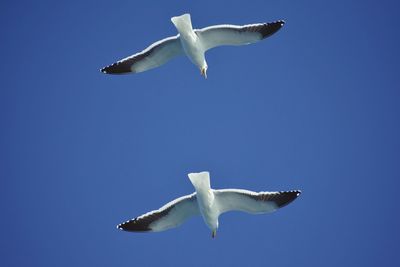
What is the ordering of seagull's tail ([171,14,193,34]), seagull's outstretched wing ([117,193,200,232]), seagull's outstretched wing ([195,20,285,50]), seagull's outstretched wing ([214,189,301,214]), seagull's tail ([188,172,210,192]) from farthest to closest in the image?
seagull's outstretched wing ([195,20,285,50]) → seagull's tail ([171,14,193,34]) → seagull's outstretched wing ([117,193,200,232]) → seagull's outstretched wing ([214,189,301,214]) → seagull's tail ([188,172,210,192])

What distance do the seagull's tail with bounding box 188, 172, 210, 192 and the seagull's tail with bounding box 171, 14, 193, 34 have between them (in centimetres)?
354

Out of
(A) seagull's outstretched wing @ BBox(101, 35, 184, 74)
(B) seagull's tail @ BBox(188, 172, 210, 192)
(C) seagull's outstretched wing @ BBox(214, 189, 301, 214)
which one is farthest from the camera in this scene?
(A) seagull's outstretched wing @ BBox(101, 35, 184, 74)

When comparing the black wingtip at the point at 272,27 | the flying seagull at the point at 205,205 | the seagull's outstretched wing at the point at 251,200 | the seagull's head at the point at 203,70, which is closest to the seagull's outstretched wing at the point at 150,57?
the seagull's head at the point at 203,70

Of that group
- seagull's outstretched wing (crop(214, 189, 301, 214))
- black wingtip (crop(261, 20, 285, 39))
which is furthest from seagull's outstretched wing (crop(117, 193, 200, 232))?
black wingtip (crop(261, 20, 285, 39))

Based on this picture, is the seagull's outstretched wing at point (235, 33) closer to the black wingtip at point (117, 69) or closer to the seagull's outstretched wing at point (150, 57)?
the seagull's outstretched wing at point (150, 57)

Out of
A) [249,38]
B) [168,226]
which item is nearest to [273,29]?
[249,38]

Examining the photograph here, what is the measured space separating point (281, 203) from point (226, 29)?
4393 mm

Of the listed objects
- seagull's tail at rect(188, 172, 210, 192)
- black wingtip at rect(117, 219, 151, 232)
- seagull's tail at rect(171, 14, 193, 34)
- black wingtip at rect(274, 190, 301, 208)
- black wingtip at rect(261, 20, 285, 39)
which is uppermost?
seagull's tail at rect(171, 14, 193, 34)

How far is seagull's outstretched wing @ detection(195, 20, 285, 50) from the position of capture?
65.6ft

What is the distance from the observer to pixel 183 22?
1989 cm

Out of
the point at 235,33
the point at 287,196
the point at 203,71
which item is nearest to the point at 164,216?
the point at 287,196

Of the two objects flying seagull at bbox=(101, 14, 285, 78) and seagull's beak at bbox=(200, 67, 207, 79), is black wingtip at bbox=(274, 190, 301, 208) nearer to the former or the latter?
flying seagull at bbox=(101, 14, 285, 78)

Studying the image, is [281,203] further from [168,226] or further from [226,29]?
[226,29]

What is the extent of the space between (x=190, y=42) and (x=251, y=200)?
404 cm
